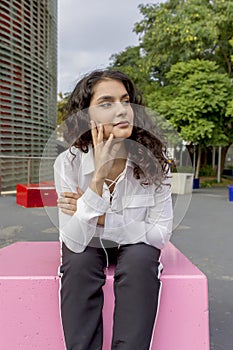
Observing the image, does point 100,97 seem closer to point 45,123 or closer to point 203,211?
point 203,211

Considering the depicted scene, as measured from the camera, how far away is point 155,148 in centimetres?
141

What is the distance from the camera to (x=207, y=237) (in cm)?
342

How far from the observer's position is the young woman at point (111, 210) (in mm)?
1153

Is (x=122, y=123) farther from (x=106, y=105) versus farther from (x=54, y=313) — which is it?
(x=54, y=313)

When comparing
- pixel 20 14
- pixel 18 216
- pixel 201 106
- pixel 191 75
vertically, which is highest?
pixel 20 14

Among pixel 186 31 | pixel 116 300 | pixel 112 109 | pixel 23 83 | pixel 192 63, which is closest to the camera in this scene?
pixel 116 300

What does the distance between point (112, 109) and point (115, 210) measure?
35cm

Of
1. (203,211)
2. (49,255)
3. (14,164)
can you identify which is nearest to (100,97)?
(49,255)

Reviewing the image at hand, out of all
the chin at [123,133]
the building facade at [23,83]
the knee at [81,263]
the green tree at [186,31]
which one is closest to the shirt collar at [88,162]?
the chin at [123,133]

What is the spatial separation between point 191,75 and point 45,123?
10.5ft

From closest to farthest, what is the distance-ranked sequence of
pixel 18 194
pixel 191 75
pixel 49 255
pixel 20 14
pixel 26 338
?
pixel 26 338 < pixel 49 255 < pixel 18 194 < pixel 20 14 < pixel 191 75

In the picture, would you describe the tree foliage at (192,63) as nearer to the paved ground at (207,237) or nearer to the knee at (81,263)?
the paved ground at (207,237)

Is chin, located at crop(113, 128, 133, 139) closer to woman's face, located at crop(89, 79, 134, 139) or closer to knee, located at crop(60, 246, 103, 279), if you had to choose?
woman's face, located at crop(89, 79, 134, 139)

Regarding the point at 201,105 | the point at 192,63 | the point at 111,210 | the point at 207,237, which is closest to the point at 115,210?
the point at 111,210
